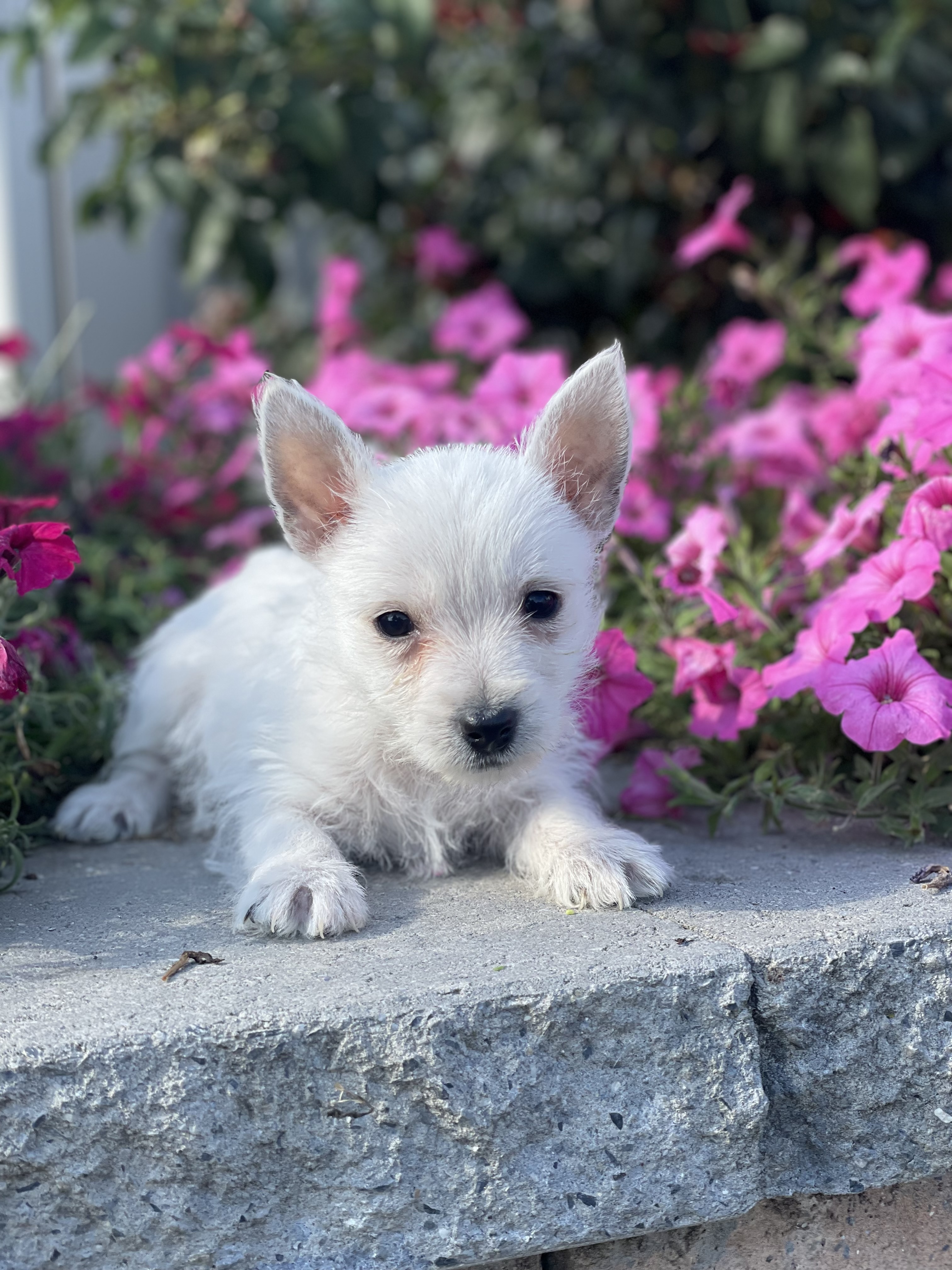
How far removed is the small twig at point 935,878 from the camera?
228cm

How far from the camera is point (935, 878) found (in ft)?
7.52

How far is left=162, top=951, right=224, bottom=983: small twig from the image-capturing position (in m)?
2.03

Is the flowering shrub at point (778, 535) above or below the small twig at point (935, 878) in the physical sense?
above

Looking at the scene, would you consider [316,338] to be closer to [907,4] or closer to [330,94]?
[330,94]

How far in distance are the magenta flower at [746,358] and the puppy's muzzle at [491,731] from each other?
2.44 m

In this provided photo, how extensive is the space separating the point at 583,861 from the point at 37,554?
1.15 m

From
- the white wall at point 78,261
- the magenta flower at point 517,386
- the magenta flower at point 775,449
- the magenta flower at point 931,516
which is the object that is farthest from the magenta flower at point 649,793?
the white wall at point 78,261

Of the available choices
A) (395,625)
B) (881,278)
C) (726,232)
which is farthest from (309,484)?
(881,278)

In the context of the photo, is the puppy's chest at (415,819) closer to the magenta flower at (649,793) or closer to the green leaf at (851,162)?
the magenta flower at (649,793)

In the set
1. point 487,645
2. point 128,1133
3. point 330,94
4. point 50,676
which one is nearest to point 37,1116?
point 128,1133

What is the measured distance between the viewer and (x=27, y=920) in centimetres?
229

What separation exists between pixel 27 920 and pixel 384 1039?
2.65 ft

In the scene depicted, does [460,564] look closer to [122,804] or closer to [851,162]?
[122,804]

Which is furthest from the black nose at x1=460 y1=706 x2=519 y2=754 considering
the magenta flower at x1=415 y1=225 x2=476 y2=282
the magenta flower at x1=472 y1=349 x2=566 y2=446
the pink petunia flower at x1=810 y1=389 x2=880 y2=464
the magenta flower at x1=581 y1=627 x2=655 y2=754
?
the magenta flower at x1=415 y1=225 x2=476 y2=282
